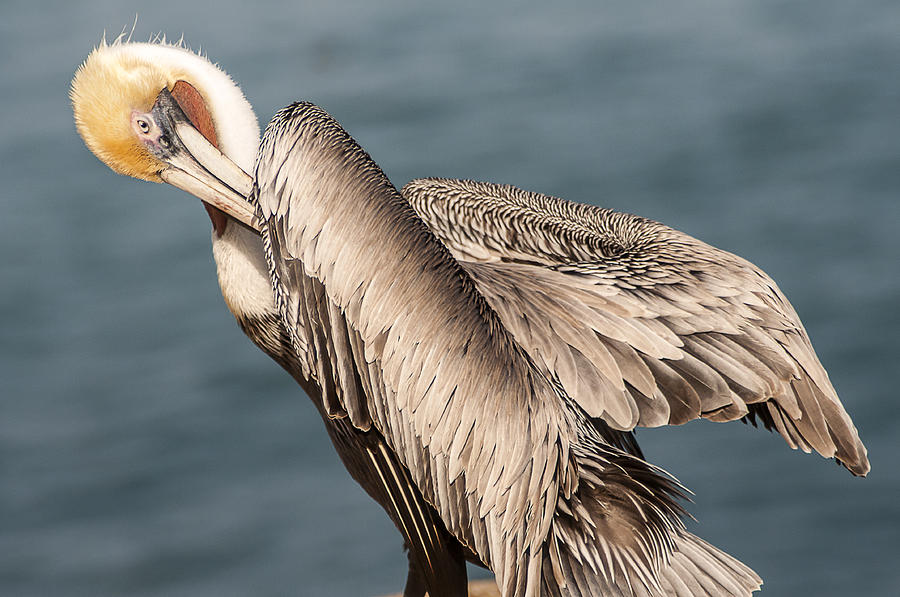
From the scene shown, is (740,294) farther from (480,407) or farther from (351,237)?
(351,237)

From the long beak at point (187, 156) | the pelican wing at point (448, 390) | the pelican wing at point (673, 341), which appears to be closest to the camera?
the pelican wing at point (448, 390)

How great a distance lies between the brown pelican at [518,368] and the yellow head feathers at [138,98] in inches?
6.0

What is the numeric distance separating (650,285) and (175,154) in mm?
1122

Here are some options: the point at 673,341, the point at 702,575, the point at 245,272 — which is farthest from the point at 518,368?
the point at 245,272

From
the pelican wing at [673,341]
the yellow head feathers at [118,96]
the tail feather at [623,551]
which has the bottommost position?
the tail feather at [623,551]

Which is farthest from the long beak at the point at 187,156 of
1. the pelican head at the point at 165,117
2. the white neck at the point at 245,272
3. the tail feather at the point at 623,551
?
the tail feather at the point at 623,551

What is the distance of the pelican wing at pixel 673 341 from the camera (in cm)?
214

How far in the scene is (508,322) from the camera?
2.21m

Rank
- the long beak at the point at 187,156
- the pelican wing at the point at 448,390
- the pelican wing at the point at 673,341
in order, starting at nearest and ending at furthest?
the pelican wing at the point at 448,390 → the pelican wing at the point at 673,341 → the long beak at the point at 187,156

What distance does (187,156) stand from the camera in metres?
2.52

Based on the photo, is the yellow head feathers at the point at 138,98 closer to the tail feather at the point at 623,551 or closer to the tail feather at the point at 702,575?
the tail feather at the point at 623,551

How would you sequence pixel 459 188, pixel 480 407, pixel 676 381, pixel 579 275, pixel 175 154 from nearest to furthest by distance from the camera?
pixel 480 407 < pixel 676 381 < pixel 579 275 < pixel 175 154 < pixel 459 188

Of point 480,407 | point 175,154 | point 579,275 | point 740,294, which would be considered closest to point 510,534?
point 480,407

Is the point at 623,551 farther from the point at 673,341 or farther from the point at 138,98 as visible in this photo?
the point at 138,98
